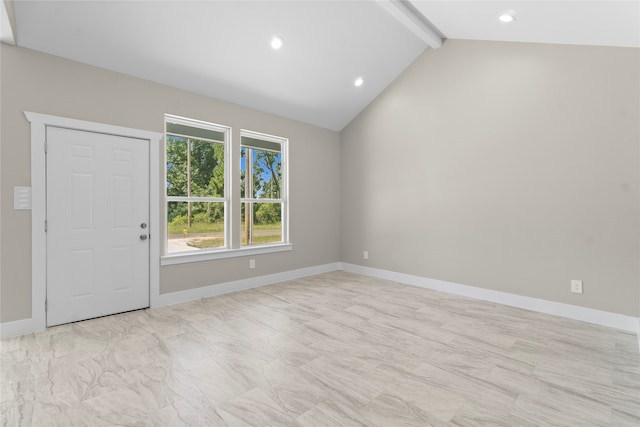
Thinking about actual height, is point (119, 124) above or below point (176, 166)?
above

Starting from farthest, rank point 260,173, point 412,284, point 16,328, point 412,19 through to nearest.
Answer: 1. point 260,173
2. point 412,284
3. point 412,19
4. point 16,328

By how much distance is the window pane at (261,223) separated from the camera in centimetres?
490

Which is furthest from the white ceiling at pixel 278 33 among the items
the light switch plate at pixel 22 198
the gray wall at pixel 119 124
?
the light switch plate at pixel 22 198

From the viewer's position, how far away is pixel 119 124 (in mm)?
3473

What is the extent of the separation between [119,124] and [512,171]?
4.57 metres

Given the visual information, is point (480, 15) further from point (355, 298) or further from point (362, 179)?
point (355, 298)

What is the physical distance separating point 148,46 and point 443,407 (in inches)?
161

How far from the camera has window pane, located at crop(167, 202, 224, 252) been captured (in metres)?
4.02

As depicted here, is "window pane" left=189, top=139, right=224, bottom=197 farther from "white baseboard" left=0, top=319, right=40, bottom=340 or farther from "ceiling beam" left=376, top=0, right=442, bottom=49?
"ceiling beam" left=376, top=0, right=442, bottom=49

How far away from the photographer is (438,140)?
14.9 feet

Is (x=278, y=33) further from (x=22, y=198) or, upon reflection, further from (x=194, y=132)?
(x=22, y=198)

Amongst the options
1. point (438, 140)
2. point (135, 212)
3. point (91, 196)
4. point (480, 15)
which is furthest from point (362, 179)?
point (91, 196)

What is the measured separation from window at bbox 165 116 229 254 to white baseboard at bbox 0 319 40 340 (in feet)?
4.49

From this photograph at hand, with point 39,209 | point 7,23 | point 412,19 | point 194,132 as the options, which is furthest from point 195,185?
point 412,19
